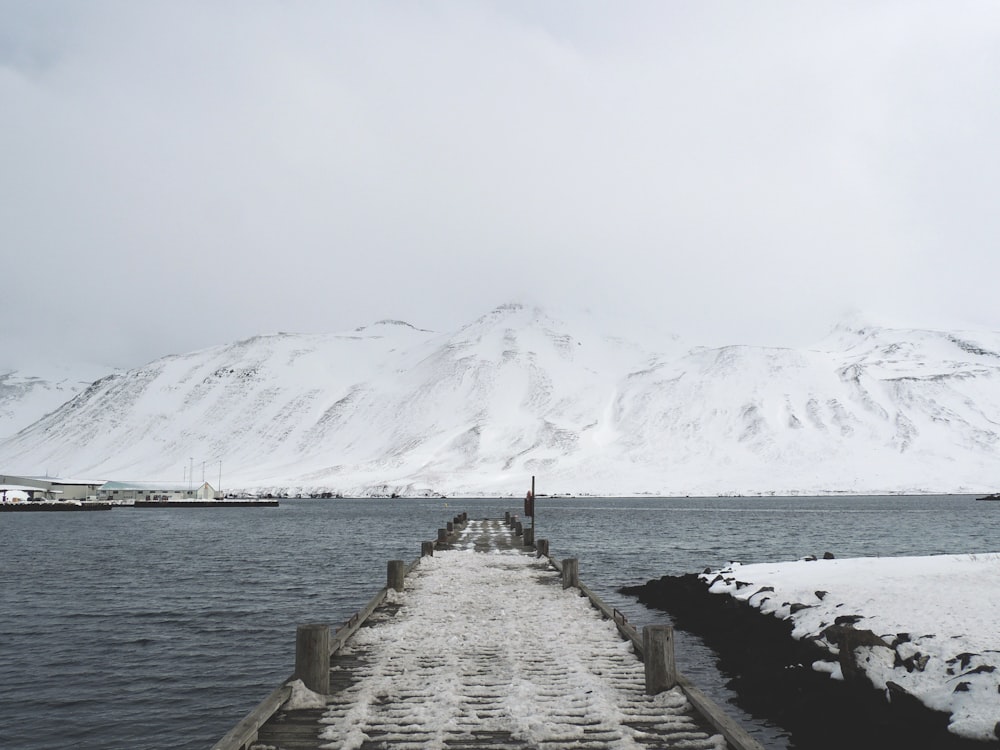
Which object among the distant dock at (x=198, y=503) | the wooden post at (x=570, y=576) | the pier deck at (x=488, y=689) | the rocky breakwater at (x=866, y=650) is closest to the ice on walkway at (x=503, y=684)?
the pier deck at (x=488, y=689)

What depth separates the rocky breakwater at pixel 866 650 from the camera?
39.1 ft

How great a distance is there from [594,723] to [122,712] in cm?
952

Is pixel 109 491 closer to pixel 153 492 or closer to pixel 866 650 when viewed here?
pixel 153 492

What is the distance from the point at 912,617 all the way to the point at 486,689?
31.0ft

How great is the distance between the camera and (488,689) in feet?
39.8

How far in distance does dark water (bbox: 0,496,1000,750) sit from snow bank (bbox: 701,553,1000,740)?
2.38m

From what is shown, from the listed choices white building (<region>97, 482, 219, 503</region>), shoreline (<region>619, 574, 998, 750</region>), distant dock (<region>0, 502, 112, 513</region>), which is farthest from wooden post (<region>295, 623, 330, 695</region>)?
white building (<region>97, 482, 219, 503</region>)

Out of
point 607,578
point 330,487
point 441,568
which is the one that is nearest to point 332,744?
point 441,568

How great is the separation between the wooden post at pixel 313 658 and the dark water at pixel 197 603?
3128 millimetres

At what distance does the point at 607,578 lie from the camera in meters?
34.7

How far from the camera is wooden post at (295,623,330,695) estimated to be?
11430 millimetres

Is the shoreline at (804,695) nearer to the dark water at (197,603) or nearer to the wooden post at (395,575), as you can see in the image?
the dark water at (197,603)

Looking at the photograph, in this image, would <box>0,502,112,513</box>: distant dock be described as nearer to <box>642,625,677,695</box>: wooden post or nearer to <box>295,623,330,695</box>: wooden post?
<box>295,623,330,695</box>: wooden post

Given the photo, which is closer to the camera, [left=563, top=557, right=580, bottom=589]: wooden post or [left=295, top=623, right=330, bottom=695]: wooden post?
[left=295, top=623, right=330, bottom=695]: wooden post
